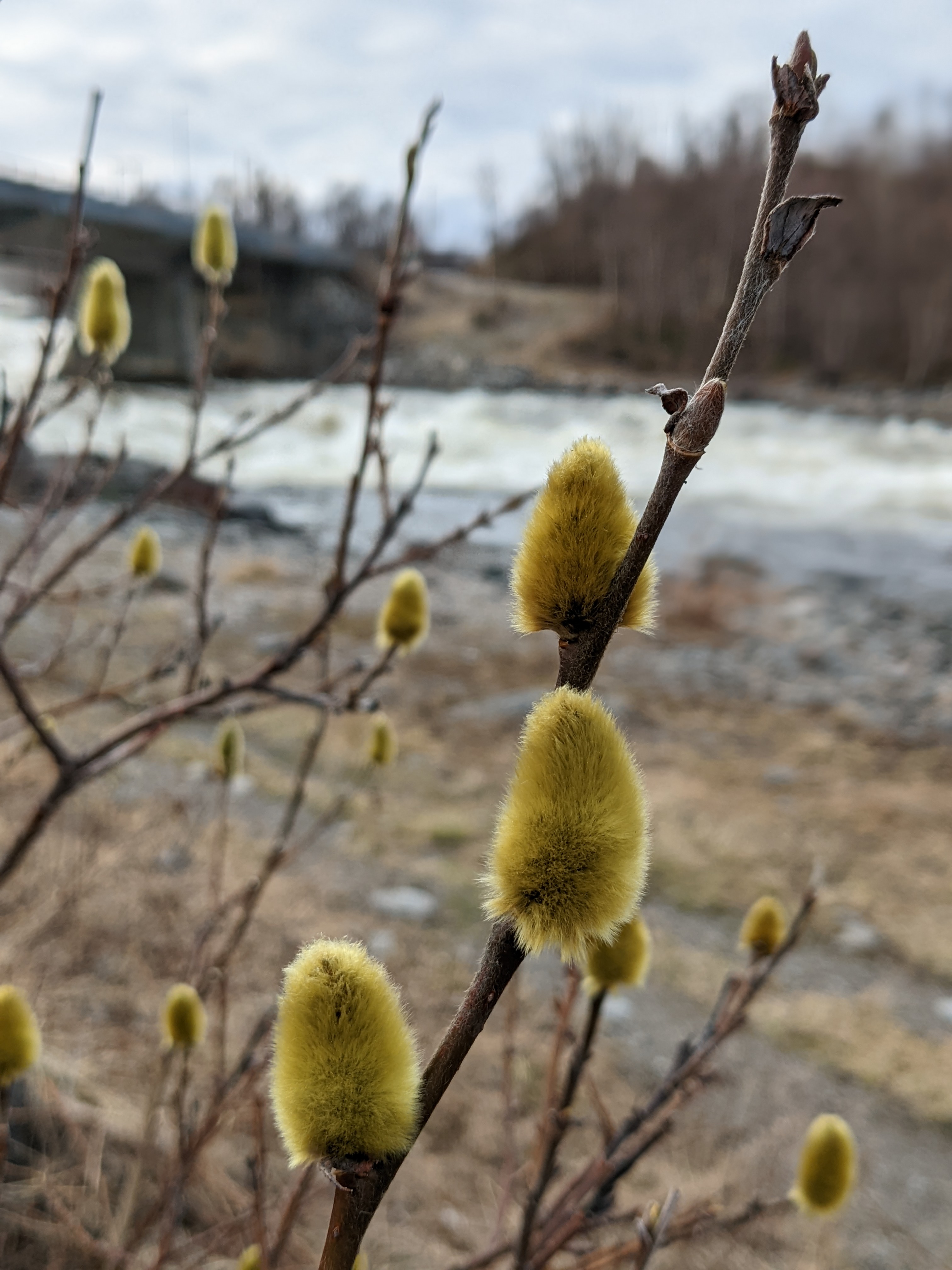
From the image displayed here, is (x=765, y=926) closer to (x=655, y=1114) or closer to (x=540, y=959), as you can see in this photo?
(x=655, y=1114)

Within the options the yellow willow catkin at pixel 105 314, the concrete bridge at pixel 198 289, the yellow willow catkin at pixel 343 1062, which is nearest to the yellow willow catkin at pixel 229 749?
the yellow willow catkin at pixel 105 314

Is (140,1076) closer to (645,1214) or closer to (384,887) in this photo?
(384,887)

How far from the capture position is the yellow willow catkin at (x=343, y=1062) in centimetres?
30

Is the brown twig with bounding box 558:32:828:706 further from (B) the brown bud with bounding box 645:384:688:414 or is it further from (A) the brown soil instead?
(A) the brown soil

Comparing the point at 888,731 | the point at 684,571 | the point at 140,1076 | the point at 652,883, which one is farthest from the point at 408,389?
the point at 140,1076

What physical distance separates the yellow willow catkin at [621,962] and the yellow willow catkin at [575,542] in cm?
32

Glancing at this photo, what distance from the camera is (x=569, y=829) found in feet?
0.95

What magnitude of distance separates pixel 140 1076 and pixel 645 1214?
1289mm

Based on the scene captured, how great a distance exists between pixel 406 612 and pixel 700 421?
0.63 m

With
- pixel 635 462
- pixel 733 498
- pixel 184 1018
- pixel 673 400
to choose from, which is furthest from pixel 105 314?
pixel 635 462

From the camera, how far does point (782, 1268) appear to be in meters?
1.51

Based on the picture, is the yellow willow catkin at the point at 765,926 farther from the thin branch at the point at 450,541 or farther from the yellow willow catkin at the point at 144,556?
the yellow willow catkin at the point at 144,556

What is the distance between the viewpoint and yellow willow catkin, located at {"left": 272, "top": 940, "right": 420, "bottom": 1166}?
302 millimetres

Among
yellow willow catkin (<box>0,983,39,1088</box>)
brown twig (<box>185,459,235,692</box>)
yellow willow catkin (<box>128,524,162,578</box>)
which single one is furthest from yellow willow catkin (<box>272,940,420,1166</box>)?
yellow willow catkin (<box>128,524,162,578</box>)
